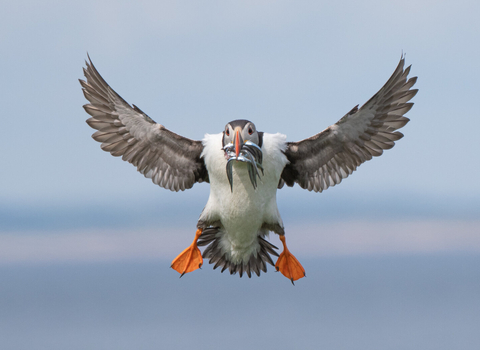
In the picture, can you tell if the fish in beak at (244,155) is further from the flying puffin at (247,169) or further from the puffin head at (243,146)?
the flying puffin at (247,169)

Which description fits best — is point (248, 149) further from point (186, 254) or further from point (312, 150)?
point (186, 254)

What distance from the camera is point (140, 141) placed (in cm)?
1187

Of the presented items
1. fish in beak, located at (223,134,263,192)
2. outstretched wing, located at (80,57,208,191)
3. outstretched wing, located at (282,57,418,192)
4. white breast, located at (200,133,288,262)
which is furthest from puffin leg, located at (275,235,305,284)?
outstretched wing, located at (80,57,208,191)

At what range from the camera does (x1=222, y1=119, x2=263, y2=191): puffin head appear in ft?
33.0

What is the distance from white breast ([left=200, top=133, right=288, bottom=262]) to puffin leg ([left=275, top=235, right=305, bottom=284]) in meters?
0.81

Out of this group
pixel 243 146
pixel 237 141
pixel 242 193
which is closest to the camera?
pixel 237 141

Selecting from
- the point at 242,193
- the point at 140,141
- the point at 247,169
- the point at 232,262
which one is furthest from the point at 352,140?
the point at 140,141

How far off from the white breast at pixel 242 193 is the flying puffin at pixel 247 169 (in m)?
0.02

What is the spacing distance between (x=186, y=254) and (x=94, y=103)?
3.65 m

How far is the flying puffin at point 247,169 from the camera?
10.9 m

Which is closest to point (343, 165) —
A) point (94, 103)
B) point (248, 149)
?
point (248, 149)

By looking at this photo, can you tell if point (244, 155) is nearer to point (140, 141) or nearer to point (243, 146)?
point (243, 146)

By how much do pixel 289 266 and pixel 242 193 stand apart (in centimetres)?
205

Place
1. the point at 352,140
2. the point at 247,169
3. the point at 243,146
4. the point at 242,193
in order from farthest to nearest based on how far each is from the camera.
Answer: the point at 352,140
the point at 242,193
the point at 247,169
the point at 243,146
